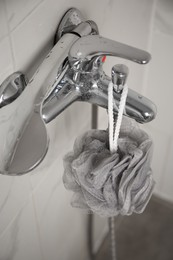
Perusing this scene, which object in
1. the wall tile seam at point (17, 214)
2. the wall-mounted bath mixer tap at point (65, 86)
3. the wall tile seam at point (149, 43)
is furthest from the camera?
the wall tile seam at point (149, 43)

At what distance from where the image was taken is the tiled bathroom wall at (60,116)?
0.40m

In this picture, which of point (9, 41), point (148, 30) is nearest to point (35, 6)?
point (9, 41)

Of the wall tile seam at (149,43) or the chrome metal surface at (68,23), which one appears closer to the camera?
the chrome metal surface at (68,23)

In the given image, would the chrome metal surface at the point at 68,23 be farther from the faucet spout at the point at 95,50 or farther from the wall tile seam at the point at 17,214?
the wall tile seam at the point at 17,214

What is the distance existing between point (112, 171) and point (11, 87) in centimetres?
14

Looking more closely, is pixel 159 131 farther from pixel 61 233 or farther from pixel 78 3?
pixel 78 3

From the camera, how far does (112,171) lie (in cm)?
44

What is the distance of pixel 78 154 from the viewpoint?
0.48 meters

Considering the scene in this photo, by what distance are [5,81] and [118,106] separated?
119mm

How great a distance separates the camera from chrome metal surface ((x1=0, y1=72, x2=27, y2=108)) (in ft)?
1.31

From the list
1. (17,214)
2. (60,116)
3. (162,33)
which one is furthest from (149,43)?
(17,214)

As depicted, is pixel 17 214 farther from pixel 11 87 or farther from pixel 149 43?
pixel 149 43

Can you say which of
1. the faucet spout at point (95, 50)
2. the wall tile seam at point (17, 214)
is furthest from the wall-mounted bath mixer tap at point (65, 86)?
the wall tile seam at point (17, 214)

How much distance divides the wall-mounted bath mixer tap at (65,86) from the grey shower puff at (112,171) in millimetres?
49
